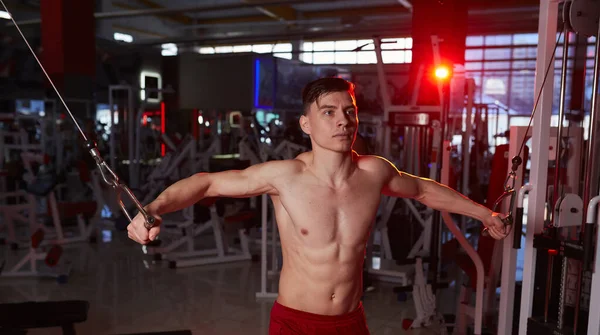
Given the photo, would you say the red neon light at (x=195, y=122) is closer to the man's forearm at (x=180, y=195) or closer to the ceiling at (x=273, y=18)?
the ceiling at (x=273, y=18)

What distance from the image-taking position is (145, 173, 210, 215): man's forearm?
145cm

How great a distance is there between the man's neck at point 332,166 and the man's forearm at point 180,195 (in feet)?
1.22

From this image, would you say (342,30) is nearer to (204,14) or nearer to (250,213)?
(204,14)

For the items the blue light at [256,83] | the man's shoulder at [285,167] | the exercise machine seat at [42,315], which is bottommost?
the exercise machine seat at [42,315]

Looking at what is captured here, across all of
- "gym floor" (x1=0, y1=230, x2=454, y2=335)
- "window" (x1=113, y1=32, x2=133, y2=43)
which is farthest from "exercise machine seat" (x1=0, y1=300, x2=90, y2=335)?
"window" (x1=113, y1=32, x2=133, y2=43)

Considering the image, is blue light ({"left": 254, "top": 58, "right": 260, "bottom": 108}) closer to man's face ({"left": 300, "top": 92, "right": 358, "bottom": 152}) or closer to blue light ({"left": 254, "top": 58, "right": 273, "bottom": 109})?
blue light ({"left": 254, "top": 58, "right": 273, "bottom": 109})

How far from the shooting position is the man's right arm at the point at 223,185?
1.53 meters

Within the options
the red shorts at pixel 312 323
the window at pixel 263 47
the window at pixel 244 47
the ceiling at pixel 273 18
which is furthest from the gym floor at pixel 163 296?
the window at pixel 244 47

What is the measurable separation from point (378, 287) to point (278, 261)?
1.26 metres

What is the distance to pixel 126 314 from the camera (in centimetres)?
365

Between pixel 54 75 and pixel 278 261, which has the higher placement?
pixel 54 75

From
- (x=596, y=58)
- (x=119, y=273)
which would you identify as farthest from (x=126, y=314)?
(x=596, y=58)

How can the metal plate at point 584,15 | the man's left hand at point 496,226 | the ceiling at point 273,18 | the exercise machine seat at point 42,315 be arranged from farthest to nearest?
the ceiling at point 273,18
the exercise machine seat at point 42,315
the metal plate at point 584,15
the man's left hand at point 496,226

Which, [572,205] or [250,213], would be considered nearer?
[572,205]
